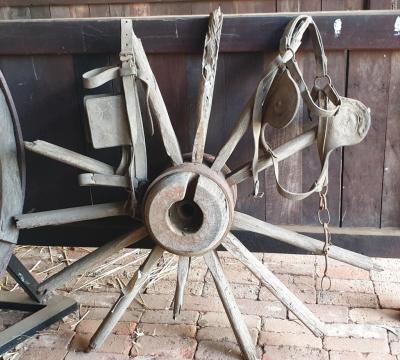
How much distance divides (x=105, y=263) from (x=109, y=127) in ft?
3.69

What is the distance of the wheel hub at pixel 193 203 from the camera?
74.9 inches

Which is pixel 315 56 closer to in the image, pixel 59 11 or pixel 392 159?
pixel 392 159

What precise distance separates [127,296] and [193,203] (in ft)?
1.39

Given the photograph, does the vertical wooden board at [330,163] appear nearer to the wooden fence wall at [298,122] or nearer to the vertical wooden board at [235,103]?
the wooden fence wall at [298,122]

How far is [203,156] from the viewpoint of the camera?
211 cm

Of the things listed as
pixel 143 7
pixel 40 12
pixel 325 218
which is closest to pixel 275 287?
pixel 325 218

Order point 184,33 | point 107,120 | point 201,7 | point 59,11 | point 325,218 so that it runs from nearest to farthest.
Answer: point 107,120
point 184,33
point 325,218
point 201,7
point 59,11

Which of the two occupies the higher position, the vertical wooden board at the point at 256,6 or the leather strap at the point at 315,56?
the vertical wooden board at the point at 256,6

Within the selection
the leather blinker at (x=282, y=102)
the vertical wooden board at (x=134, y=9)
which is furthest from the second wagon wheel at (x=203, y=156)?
the vertical wooden board at (x=134, y=9)

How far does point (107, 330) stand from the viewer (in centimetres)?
218

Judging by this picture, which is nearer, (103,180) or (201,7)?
(103,180)

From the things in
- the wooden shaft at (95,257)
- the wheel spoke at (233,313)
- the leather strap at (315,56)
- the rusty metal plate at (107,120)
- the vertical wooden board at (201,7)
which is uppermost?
the vertical wooden board at (201,7)

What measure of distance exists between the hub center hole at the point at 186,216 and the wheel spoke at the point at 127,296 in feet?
0.40

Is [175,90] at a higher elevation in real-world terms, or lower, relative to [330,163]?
higher
